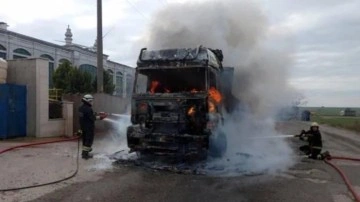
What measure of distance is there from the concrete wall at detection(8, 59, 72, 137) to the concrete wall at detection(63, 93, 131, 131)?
2.22m

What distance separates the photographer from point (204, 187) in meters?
7.56

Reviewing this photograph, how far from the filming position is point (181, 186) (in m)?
7.60

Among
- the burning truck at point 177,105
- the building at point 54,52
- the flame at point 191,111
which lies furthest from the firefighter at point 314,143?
the building at point 54,52

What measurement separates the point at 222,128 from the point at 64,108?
8.15 metres

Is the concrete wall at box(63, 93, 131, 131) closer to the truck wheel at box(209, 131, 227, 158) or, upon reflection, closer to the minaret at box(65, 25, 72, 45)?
the truck wheel at box(209, 131, 227, 158)

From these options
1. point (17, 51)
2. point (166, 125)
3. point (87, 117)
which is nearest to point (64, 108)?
point (87, 117)

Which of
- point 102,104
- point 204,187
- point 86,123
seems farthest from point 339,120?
point 204,187

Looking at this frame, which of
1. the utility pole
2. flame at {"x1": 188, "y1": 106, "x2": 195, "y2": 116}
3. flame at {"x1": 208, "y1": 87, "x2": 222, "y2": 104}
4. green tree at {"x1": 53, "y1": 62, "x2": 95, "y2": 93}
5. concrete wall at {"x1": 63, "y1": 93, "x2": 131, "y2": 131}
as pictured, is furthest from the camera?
green tree at {"x1": 53, "y1": 62, "x2": 95, "y2": 93}

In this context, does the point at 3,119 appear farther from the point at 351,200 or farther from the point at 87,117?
the point at 351,200

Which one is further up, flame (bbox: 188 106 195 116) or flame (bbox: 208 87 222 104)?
flame (bbox: 208 87 222 104)

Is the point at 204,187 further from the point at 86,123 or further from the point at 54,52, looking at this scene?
the point at 54,52

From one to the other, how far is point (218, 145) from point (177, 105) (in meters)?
1.41

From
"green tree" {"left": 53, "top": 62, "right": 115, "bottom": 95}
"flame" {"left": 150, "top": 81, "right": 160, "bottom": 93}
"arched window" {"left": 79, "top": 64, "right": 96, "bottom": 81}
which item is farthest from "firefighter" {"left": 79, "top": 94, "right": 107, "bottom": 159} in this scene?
"arched window" {"left": 79, "top": 64, "right": 96, "bottom": 81}

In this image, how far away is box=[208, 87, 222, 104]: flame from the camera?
10.2 meters
